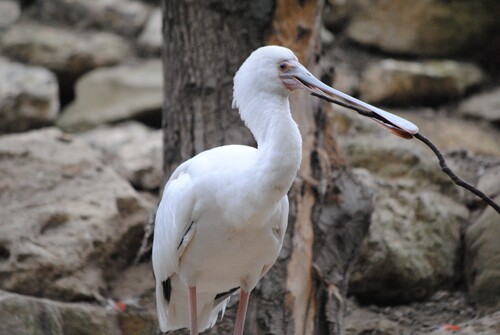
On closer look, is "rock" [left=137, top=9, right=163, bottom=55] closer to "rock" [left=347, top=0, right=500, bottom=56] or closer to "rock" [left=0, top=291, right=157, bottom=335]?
"rock" [left=347, top=0, right=500, bottom=56]

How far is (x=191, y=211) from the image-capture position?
488cm

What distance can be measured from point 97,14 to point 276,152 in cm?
731

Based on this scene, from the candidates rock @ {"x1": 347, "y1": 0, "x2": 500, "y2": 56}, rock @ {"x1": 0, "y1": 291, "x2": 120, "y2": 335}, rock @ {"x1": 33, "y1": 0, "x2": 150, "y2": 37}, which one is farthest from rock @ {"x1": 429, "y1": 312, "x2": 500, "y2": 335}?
rock @ {"x1": 33, "y1": 0, "x2": 150, "y2": 37}

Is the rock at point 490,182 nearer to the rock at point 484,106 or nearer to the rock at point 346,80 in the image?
the rock at point 484,106

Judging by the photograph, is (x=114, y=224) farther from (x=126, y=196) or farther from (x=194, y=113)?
(x=194, y=113)

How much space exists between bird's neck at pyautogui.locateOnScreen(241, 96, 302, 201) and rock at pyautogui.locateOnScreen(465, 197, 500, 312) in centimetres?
292

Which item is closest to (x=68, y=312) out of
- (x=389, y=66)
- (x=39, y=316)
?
(x=39, y=316)

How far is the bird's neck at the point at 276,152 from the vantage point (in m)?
4.53

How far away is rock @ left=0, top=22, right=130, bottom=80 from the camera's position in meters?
10.8

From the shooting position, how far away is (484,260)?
23.3 feet

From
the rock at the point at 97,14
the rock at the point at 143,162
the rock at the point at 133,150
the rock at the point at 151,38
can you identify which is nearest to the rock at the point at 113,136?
the rock at the point at 133,150

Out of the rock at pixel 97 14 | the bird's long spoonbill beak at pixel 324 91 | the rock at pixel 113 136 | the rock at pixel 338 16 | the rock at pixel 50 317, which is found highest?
the bird's long spoonbill beak at pixel 324 91

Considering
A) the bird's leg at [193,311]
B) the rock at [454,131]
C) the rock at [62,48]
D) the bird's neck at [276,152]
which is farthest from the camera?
the rock at [62,48]

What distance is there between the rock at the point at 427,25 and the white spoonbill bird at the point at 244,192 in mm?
6514
